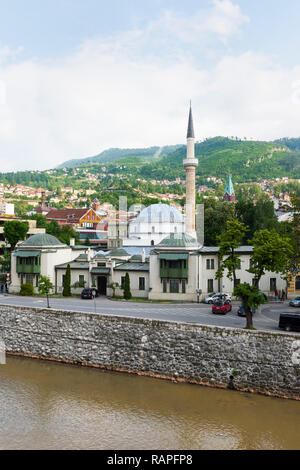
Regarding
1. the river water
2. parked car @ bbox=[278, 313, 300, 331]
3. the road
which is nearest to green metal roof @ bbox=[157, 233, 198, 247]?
the road

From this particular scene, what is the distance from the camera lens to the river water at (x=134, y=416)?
1605 centimetres

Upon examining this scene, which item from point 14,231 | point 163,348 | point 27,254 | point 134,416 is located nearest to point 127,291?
point 27,254

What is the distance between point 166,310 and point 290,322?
9.76 metres

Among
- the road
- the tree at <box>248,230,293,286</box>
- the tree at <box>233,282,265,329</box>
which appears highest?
the tree at <box>248,230,293,286</box>

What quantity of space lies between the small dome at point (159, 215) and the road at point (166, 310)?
1973cm

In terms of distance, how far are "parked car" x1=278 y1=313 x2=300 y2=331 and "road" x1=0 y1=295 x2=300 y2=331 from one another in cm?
71

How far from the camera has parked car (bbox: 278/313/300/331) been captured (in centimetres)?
2277

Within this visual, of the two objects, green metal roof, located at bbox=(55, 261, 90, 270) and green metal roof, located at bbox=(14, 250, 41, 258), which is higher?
green metal roof, located at bbox=(14, 250, 41, 258)

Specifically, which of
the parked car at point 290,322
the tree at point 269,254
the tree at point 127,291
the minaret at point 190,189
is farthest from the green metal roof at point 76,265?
the parked car at point 290,322

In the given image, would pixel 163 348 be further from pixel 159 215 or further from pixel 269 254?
pixel 159 215

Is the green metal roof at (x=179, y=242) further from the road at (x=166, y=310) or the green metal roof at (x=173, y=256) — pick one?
the road at (x=166, y=310)

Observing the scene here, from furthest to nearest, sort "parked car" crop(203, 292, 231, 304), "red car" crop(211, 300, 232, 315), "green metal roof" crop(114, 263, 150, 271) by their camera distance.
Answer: "green metal roof" crop(114, 263, 150, 271)
"parked car" crop(203, 292, 231, 304)
"red car" crop(211, 300, 232, 315)

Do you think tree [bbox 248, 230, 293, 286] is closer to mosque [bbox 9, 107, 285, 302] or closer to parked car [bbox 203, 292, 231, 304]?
parked car [bbox 203, 292, 231, 304]

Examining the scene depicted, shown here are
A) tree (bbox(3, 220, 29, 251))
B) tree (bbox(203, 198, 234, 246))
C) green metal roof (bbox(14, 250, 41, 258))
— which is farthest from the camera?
tree (bbox(203, 198, 234, 246))
